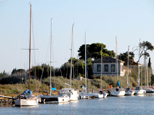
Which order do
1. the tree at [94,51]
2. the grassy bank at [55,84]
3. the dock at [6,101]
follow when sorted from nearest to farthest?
the dock at [6,101], the grassy bank at [55,84], the tree at [94,51]

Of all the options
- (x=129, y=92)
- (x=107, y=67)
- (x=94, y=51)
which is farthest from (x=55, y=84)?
(x=94, y=51)

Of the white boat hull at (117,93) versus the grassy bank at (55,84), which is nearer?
the grassy bank at (55,84)

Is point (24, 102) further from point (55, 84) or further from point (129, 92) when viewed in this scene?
point (129, 92)

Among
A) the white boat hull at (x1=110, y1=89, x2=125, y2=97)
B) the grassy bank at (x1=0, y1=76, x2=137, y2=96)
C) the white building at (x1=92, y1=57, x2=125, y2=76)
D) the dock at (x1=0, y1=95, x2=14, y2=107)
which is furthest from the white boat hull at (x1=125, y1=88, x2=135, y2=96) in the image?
the dock at (x1=0, y1=95, x2=14, y2=107)

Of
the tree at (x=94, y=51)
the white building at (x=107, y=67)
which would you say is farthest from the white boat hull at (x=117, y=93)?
the tree at (x=94, y=51)

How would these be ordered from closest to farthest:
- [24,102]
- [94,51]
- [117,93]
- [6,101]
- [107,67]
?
[24,102] → [6,101] → [117,93] → [107,67] → [94,51]

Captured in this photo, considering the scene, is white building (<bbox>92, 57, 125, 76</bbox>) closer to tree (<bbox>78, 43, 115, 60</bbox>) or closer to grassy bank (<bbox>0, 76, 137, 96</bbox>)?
grassy bank (<bbox>0, 76, 137, 96</bbox>)

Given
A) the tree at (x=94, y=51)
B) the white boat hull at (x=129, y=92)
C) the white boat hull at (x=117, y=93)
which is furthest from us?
the tree at (x=94, y=51)

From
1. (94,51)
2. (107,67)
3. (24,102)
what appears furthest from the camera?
(94,51)

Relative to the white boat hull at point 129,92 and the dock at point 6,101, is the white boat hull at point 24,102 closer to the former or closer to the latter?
the dock at point 6,101

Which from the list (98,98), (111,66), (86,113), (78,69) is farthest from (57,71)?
(86,113)

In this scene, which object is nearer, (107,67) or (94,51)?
(107,67)

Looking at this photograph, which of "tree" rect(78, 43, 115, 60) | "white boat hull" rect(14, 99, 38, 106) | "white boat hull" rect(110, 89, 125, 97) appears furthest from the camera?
"tree" rect(78, 43, 115, 60)

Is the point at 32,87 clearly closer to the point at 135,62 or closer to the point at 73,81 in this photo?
the point at 73,81
